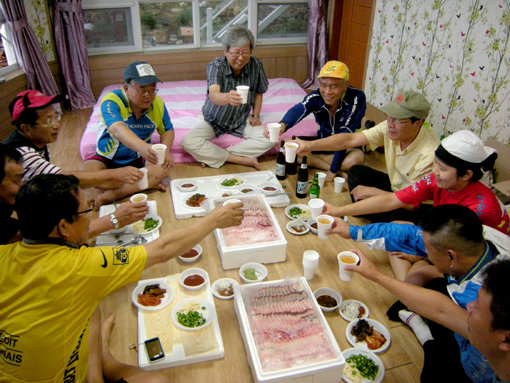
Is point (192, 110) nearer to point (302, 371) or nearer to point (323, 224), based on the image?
point (323, 224)

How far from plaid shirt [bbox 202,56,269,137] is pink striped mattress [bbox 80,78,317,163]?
14 cm

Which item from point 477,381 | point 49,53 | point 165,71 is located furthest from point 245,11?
point 477,381

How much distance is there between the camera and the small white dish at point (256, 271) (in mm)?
2438

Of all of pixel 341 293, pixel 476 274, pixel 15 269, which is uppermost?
pixel 15 269

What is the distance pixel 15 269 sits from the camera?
1469 millimetres

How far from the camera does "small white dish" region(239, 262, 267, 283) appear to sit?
2.44 m

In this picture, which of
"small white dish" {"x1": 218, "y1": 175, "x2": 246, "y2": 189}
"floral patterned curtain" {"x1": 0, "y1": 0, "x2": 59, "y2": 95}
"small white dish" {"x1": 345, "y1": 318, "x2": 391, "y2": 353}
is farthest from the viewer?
"floral patterned curtain" {"x1": 0, "y1": 0, "x2": 59, "y2": 95}

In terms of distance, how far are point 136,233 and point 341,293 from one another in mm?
1453

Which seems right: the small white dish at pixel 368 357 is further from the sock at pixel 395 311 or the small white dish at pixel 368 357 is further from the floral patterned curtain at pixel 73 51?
the floral patterned curtain at pixel 73 51

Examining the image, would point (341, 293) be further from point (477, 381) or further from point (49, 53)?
point (49, 53)

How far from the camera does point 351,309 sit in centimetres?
228

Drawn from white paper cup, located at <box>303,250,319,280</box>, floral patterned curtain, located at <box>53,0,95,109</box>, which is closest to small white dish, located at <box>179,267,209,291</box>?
white paper cup, located at <box>303,250,319,280</box>

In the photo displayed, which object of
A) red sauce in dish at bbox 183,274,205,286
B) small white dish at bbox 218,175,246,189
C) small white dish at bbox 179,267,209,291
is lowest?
red sauce in dish at bbox 183,274,205,286

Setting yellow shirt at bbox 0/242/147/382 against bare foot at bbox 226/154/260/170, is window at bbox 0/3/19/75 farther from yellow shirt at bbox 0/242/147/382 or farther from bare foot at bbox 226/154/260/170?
yellow shirt at bbox 0/242/147/382
